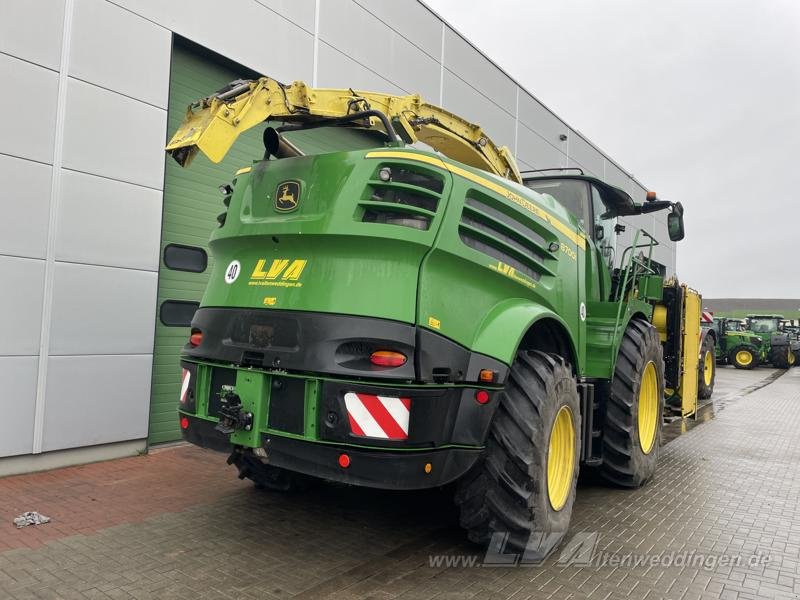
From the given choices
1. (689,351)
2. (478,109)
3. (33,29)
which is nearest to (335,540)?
(33,29)

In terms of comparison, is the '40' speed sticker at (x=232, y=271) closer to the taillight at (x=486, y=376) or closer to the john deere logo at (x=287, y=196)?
the john deere logo at (x=287, y=196)

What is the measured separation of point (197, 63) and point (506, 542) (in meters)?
6.15

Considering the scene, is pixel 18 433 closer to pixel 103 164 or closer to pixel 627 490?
pixel 103 164

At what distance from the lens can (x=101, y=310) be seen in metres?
5.78

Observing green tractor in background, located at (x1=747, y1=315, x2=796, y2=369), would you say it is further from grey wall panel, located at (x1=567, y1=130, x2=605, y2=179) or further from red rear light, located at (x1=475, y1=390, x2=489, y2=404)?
red rear light, located at (x1=475, y1=390, x2=489, y2=404)

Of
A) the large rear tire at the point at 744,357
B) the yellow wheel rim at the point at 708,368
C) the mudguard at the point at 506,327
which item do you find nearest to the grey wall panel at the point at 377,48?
the mudguard at the point at 506,327

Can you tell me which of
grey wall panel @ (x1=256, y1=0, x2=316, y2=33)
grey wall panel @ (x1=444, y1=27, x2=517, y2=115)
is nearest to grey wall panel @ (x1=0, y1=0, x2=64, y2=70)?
grey wall panel @ (x1=256, y1=0, x2=316, y2=33)

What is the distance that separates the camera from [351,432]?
122 inches

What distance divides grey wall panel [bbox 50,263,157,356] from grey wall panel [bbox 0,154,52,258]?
1.07ft

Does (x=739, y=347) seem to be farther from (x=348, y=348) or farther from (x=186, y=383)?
(x=186, y=383)

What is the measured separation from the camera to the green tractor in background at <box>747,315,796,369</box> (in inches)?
933

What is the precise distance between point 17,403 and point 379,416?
389 centimetres

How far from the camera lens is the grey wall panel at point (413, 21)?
30.8ft

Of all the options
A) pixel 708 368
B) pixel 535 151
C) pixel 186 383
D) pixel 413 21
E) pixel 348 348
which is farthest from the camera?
pixel 535 151
